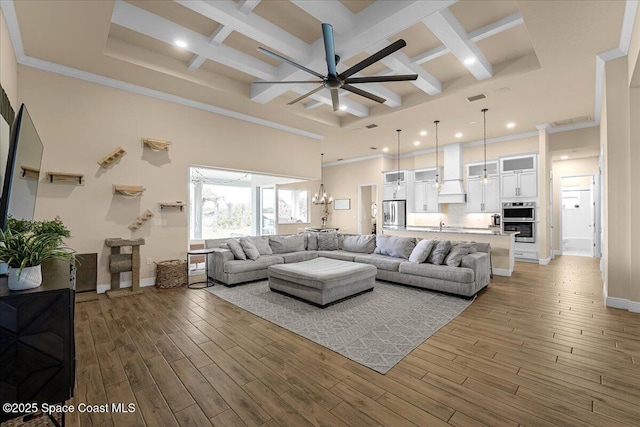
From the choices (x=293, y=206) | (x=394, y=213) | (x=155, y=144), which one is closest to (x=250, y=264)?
(x=155, y=144)

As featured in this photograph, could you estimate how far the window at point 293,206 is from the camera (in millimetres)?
9102

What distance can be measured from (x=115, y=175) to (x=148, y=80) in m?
1.58

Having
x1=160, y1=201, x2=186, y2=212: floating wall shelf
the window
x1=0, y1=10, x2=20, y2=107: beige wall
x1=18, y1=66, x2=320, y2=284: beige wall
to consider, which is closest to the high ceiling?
x1=0, y1=10, x2=20, y2=107: beige wall

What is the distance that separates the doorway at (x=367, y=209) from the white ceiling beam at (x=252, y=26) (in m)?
6.84

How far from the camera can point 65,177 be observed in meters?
4.18

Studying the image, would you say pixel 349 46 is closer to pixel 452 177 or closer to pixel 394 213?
pixel 452 177

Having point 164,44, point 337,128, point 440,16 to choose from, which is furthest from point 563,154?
point 164,44

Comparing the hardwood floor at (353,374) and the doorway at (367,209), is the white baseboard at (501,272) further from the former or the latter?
the doorway at (367,209)

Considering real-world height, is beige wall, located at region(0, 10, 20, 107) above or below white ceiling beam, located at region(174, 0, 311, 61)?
below

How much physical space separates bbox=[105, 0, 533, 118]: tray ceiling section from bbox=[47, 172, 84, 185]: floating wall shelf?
1.81 m

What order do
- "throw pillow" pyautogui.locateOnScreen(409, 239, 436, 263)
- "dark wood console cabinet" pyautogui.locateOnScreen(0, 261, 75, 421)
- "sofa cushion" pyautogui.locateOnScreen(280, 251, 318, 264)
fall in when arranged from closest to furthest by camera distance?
1. "dark wood console cabinet" pyautogui.locateOnScreen(0, 261, 75, 421)
2. "throw pillow" pyautogui.locateOnScreen(409, 239, 436, 263)
3. "sofa cushion" pyautogui.locateOnScreen(280, 251, 318, 264)

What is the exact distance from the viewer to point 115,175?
4.66 meters

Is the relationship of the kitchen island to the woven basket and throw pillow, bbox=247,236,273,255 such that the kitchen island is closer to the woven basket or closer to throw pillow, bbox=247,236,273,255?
throw pillow, bbox=247,236,273,255

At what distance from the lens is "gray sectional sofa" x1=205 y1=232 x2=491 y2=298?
14.1 ft
